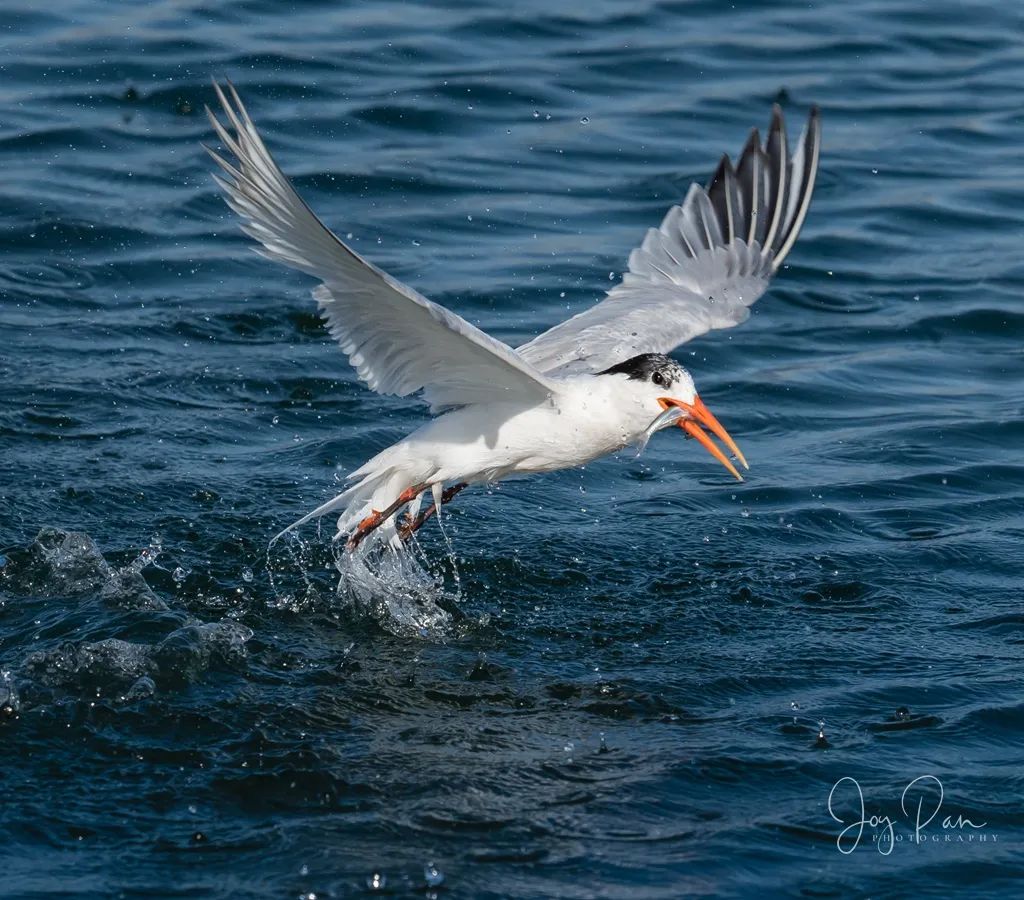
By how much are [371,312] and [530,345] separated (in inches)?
63.1

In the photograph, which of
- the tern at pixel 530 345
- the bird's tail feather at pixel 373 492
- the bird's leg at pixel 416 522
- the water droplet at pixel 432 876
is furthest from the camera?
the bird's leg at pixel 416 522

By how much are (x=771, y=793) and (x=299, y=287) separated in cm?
644

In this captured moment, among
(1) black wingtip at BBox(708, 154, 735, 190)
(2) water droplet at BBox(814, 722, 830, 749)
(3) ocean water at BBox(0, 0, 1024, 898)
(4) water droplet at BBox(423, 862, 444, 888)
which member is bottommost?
(4) water droplet at BBox(423, 862, 444, 888)

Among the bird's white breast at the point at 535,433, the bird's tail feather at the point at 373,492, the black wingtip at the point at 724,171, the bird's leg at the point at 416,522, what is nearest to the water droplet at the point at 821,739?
the bird's white breast at the point at 535,433

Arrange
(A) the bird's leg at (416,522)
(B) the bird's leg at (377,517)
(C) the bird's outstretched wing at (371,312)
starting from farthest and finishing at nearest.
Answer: (A) the bird's leg at (416,522) < (B) the bird's leg at (377,517) < (C) the bird's outstretched wing at (371,312)

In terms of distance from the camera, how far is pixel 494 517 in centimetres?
853

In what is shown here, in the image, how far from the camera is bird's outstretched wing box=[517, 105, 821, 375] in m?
8.10

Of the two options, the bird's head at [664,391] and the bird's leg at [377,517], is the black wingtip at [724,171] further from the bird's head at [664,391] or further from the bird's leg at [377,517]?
the bird's leg at [377,517]

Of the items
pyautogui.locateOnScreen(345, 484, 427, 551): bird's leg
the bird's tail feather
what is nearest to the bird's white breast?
the bird's tail feather

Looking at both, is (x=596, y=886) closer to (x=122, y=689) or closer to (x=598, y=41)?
(x=122, y=689)

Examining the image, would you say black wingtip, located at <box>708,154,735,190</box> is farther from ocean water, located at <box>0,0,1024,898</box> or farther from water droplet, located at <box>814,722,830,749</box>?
water droplet, located at <box>814,722,830,749</box>

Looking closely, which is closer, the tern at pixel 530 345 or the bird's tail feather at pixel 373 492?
the tern at pixel 530 345

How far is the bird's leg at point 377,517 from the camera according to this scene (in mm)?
7387

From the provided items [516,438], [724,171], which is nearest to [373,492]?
[516,438]
